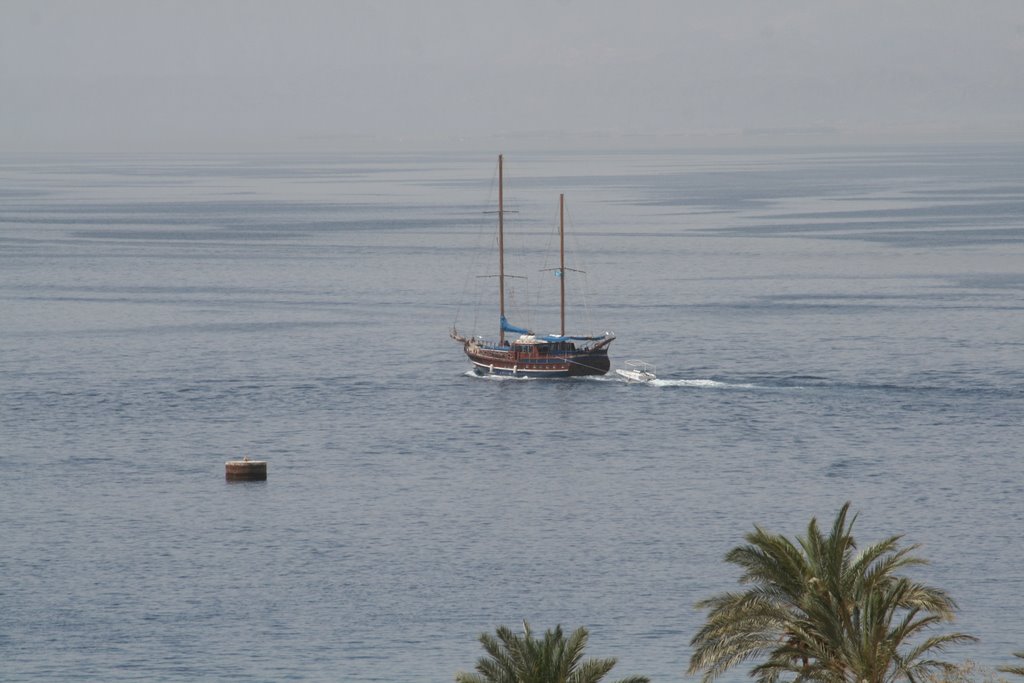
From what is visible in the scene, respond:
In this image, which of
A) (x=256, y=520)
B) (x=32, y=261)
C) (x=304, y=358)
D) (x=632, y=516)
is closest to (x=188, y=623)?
(x=256, y=520)

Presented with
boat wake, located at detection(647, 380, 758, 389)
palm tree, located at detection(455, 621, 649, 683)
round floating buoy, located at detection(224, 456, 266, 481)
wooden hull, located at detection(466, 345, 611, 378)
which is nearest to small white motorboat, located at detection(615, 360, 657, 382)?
boat wake, located at detection(647, 380, 758, 389)

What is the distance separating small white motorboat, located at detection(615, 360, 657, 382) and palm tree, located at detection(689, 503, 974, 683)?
7349cm

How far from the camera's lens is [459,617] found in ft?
205

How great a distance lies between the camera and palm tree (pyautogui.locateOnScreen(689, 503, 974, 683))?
119 ft

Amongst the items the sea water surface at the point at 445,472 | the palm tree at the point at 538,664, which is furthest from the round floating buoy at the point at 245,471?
the palm tree at the point at 538,664

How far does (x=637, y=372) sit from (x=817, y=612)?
76.3 m

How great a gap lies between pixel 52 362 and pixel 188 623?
64.5 metres

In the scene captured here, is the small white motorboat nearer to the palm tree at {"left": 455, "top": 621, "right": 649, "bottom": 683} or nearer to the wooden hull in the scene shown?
the wooden hull

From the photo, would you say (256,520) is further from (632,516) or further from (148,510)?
(632,516)

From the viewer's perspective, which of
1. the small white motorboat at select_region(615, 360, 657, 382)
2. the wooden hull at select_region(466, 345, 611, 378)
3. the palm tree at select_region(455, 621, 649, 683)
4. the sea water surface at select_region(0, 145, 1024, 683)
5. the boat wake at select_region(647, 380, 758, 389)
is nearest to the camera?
the palm tree at select_region(455, 621, 649, 683)

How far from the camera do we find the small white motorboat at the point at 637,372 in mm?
111688

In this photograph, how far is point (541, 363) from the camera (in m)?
115

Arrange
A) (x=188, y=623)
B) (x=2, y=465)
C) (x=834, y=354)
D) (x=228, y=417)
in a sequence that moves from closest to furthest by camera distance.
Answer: (x=188, y=623) < (x=2, y=465) < (x=228, y=417) < (x=834, y=354)

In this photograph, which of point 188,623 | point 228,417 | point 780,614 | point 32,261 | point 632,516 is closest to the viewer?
point 780,614
